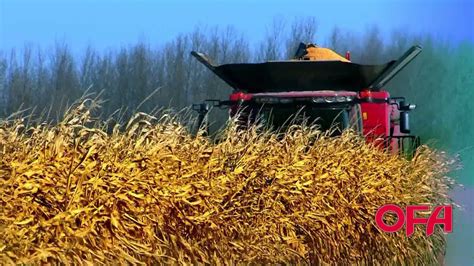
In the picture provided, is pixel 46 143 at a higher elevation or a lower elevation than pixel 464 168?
higher

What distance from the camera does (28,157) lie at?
403 centimetres

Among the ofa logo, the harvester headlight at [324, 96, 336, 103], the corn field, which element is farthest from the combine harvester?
the corn field

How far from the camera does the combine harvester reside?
7.82 meters

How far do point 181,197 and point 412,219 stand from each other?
2373 mm

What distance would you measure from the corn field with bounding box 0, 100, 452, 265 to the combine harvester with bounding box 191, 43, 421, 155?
69.5 inches

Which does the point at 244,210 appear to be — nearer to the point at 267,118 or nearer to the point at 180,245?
the point at 180,245

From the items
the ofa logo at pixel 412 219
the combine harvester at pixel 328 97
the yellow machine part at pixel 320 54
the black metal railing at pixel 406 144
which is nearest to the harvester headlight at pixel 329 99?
the combine harvester at pixel 328 97

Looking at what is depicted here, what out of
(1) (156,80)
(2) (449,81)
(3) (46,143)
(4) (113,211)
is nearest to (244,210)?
(4) (113,211)

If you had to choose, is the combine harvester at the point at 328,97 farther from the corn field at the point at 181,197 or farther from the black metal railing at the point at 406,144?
the corn field at the point at 181,197

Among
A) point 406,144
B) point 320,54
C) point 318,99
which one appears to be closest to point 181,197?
point 318,99

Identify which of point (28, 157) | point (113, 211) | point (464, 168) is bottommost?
point (464, 168)

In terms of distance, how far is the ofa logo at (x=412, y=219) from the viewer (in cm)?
569

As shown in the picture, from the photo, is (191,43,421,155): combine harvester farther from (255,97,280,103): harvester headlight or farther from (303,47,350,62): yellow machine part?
(303,47,350,62): yellow machine part

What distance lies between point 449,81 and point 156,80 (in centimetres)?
594
